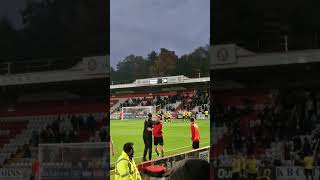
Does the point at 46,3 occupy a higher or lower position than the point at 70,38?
higher

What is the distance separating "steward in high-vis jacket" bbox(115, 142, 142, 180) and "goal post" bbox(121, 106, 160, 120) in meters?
19.8

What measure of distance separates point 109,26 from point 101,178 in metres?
0.72

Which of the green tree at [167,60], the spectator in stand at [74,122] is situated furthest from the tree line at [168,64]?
the spectator in stand at [74,122]

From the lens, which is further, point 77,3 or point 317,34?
point 77,3

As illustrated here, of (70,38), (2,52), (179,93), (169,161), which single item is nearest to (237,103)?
(70,38)

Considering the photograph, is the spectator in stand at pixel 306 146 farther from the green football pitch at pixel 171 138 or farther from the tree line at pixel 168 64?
the green football pitch at pixel 171 138

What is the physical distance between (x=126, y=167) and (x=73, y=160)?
2157mm

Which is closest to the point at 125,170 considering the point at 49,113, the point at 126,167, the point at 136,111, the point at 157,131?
the point at 126,167

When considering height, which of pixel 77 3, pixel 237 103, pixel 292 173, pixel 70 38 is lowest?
pixel 292 173

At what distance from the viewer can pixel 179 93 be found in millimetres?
21141

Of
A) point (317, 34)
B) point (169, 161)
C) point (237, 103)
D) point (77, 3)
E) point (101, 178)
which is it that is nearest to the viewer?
point (317, 34)

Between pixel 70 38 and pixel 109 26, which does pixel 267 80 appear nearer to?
pixel 109 26

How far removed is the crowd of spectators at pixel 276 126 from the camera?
1.87 metres

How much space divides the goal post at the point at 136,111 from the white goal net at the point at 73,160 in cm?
2190
